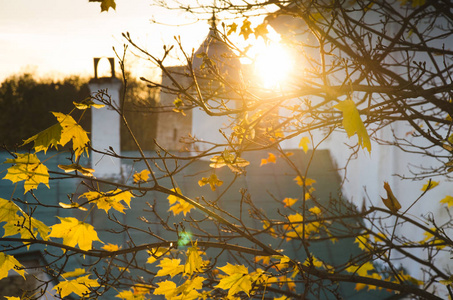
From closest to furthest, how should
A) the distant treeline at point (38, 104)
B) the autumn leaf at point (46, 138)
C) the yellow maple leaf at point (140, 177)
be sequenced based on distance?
the autumn leaf at point (46, 138)
the yellow maple leaf at point (140, 177)
the distant treeline at point (38, 104)

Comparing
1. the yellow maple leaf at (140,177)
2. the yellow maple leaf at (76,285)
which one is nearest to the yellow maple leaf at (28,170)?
the yellow maple leaf at (140,177)

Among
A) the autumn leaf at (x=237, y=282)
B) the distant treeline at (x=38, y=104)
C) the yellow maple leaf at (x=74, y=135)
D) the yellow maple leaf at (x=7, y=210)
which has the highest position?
the distant treeline at (x=38, y=104)

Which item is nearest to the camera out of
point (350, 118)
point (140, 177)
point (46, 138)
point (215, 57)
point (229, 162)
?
point (350, 118)

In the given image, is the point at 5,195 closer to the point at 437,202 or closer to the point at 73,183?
the point at 73,183

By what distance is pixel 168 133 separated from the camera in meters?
25.0

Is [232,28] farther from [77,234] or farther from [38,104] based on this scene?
[38,104]

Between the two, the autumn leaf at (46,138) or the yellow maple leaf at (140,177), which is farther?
the yellow maple leaf at (140,177)

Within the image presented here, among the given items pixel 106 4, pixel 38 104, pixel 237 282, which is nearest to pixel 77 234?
pixel 237 282

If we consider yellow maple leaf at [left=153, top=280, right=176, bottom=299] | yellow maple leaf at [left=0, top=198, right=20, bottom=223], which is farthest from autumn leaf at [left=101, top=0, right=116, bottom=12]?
yellow maple leaf at [left=153, top=280, right=176, bottom=299]

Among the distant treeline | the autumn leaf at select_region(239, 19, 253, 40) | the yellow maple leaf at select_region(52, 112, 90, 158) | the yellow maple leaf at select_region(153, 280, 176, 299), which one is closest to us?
the yellow maple leaf at select_region(52, 112, 90, 158)

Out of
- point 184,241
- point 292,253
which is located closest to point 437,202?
point 292,253

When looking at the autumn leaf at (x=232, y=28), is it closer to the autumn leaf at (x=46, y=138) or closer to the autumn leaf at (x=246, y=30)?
the autumn leaf at (x=246, y=30)

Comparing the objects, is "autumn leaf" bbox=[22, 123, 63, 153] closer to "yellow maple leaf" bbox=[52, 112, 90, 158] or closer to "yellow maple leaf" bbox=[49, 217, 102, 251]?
"yellow maple leaf" bbox=[52, 112, 90, 158]

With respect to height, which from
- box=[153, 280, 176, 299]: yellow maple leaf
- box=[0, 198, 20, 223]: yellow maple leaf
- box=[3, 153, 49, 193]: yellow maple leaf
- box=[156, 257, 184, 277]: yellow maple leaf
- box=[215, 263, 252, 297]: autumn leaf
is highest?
box=[3, 153, 49, 193]: yellow maple leaf
